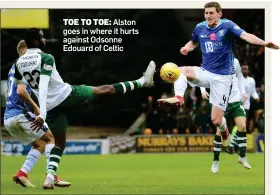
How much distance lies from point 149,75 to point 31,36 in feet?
5.92

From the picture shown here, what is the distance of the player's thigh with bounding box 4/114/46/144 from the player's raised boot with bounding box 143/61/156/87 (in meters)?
1.67

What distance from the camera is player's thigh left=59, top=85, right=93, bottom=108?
14375mm

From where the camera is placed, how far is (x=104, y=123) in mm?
16141

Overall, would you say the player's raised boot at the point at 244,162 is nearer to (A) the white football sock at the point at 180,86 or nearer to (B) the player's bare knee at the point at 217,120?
(B) the player's bare knee at the point at 217,120

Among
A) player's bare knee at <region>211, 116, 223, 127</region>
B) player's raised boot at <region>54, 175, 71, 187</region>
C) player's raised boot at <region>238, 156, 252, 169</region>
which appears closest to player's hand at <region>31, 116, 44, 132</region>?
player's raised boot at <region>54, 175, 71, 187</region>

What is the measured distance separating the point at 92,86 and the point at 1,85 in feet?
5.39

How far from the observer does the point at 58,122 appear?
14.6 metres

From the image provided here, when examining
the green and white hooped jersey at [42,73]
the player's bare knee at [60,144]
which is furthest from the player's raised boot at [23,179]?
the green and white hooped jersey at [42,73]

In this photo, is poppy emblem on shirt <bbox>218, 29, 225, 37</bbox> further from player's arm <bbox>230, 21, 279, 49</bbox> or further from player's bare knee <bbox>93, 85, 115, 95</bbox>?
player's bare knee <bbox>93, 85, 115, 95</bbox>

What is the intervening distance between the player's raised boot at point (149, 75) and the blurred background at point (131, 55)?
9cm

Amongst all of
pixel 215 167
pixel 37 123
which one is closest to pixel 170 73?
pixel 37 123

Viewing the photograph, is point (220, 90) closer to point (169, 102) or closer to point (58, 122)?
point (169, 102)

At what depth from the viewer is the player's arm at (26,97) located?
14312 mm

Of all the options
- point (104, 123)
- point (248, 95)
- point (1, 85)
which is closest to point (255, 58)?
point (248, 95)
